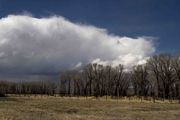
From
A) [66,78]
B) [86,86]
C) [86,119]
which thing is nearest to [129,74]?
[86,86]

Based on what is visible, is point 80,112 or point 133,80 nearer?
point 80,112

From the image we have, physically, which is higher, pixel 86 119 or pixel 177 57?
pixel 177 57

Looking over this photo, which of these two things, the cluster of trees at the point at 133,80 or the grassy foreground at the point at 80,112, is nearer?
the grassy foreground at the point at 80,112

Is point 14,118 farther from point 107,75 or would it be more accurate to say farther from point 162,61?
point 107,75

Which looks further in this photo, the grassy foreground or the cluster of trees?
the cluster of trees

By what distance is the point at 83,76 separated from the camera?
153500 millimetres

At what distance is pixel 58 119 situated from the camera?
88.2ft

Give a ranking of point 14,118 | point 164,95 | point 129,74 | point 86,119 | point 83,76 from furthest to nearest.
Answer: point 83,76 < point 129,74 < point 164,95 < point 86,119 < point 14,118

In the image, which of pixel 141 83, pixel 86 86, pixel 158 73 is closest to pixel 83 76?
pixel 86 86

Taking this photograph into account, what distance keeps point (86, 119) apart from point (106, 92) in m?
118

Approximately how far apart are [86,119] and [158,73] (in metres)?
92.4

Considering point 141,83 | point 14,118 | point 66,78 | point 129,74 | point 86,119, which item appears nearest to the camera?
point 14,118

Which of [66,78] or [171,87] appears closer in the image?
[171,87]

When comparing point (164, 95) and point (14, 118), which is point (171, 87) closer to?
point (164, 95)
